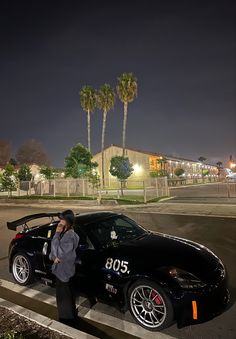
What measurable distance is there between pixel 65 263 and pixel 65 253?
0.52 feet

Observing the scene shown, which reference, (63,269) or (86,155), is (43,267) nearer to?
(63,269)

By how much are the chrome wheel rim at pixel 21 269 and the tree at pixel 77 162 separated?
2900cm

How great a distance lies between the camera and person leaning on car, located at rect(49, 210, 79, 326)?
12.9ft

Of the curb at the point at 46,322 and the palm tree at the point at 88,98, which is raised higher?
the palm tree at the point at 88,98

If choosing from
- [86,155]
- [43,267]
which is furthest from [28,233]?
[86,155]

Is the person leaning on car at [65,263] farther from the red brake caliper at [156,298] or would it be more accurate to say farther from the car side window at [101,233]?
the red brake caliper at [156,298]

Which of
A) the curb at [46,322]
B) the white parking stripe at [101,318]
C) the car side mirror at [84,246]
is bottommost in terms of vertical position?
the white parking stripe at [101,318]

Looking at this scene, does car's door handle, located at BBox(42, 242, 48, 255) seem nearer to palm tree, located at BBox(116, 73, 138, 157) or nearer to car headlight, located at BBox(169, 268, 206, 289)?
car headlight, located at BBox(169, 268, 206, 289)

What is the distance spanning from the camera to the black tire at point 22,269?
211 inches

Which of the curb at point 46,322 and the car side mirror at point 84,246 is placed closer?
the curb at point 46,322

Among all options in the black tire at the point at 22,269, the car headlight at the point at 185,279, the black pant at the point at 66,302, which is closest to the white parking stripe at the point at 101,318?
the black tire at the point at 22,269

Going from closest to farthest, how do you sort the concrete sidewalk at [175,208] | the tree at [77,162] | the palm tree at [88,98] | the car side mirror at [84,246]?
the car side mirror at [84,246] → the concrete sidewalk at [175,208] → the tree at [77,162] → the palm tree at [88,98]

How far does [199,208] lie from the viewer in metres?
16.2

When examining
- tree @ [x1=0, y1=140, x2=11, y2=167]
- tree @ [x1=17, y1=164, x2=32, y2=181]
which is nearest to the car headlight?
tree @ [x1=17, y1=164, x2=32, y2=181]
